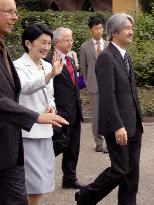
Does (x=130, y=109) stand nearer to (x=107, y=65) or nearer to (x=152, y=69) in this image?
(x=107, y=65)

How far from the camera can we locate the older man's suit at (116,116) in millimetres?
5066

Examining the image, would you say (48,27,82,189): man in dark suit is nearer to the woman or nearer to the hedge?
the woman

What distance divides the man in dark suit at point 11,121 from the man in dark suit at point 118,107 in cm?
115

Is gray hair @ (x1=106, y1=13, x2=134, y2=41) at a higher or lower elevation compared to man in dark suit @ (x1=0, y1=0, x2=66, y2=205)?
higher

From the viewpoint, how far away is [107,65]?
5.10m

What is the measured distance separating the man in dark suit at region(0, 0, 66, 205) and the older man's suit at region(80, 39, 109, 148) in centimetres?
435

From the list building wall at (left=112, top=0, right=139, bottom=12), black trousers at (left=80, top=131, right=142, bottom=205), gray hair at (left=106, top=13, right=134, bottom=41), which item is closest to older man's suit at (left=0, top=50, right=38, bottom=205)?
black trousers at (left=80, top=131, right=142, bottom=205)

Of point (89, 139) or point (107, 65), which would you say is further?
point (89, 139)

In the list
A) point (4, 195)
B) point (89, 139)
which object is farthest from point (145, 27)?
point (4, 195)

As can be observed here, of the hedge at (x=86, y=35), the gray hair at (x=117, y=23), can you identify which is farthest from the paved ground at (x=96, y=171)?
the hedge at (x=86, y=35)

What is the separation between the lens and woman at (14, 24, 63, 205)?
496 cm

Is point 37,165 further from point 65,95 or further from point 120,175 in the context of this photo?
point 65,95

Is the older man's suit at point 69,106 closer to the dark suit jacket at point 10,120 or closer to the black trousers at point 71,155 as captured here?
the black trousers at point 71,155

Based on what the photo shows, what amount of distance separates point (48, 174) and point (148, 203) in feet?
4.58
